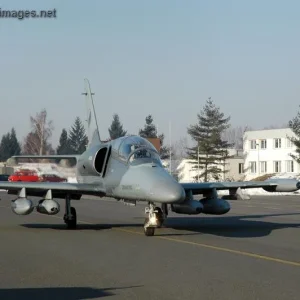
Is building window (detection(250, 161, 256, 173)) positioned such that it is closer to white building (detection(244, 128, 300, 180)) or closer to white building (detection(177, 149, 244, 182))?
white building (detection(244, 128, 300, 180))

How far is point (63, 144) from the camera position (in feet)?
452

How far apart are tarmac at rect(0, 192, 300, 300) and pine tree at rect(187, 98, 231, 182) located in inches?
2705

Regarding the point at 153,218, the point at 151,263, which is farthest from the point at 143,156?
→ the point at 151,263

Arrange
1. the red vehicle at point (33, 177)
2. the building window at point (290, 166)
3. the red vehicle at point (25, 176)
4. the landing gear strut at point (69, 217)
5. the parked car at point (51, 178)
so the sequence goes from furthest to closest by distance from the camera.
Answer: the building window at point (290, 166)
the parked car at point (51, 178)
the red vehicle at point (33, 177)
the red vehicle at point (25, 176)
the landing gear strut at point (69, 217)

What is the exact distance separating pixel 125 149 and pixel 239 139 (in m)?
159

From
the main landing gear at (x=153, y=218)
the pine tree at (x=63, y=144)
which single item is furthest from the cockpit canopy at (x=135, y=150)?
the pine tree at (x=63, y=144)

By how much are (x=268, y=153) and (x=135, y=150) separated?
239 feet

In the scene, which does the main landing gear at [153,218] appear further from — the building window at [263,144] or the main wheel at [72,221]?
the building window at [263,144]

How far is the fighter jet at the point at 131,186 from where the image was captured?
17.5m

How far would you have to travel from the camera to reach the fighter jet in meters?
17.5

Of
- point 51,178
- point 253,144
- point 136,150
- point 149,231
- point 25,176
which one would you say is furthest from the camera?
point 253,144

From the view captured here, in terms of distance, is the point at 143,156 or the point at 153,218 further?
the point at 143,156

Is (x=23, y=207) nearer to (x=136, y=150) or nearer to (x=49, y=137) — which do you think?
(x=136, y=150)

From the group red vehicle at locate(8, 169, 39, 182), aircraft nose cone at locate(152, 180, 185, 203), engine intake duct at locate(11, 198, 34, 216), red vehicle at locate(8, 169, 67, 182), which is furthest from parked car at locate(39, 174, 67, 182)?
aircraft nose cone at locate(152, 180, 185, 203)
